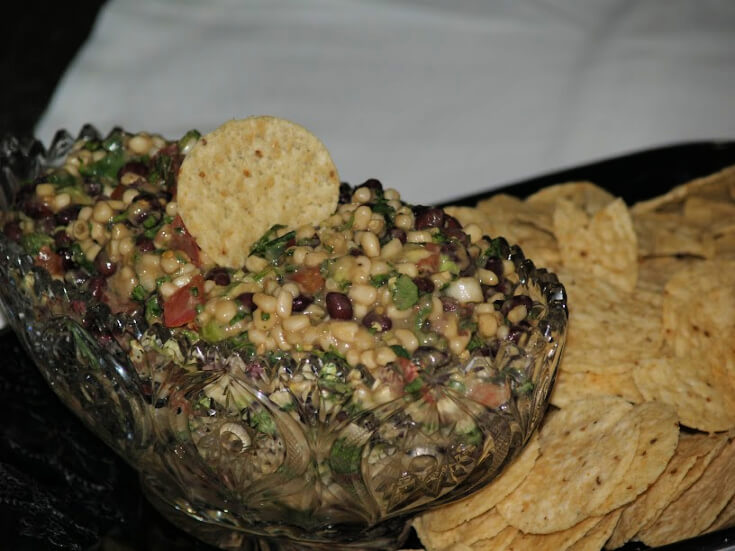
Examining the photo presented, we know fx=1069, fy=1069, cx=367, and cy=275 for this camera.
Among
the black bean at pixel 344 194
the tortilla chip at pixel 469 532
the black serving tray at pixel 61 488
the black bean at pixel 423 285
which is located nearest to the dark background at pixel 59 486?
the black serving tray at pixel 61 488

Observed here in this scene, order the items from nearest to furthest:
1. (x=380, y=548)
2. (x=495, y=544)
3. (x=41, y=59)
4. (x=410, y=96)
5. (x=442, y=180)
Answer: (x=495, y=544) → (x=380, y=548) → (x=442, y=180) → (x=410, y=96) → (x=41, y=59)

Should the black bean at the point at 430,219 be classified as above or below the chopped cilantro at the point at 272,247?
above

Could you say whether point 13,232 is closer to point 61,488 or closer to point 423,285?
point 61,488

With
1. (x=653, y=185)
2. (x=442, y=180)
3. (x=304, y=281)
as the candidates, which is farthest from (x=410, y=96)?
(x=304, y=281)

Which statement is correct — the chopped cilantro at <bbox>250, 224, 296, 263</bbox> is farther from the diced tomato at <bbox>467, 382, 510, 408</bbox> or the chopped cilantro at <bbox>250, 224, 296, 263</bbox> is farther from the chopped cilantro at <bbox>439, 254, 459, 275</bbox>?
the diced tomato at <bbox>467, 382, 510, 408</bbox>

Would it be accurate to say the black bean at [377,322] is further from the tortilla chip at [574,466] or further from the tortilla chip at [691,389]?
the tortilla chip at [691,389]

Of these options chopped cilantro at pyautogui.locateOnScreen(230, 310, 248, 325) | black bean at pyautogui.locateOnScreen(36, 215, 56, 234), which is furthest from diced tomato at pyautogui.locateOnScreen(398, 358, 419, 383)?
black bean at pyautogui.locateOnScreen(36, 215, 56, 234)

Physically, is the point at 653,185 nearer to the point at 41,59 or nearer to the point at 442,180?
the point at 442,180
